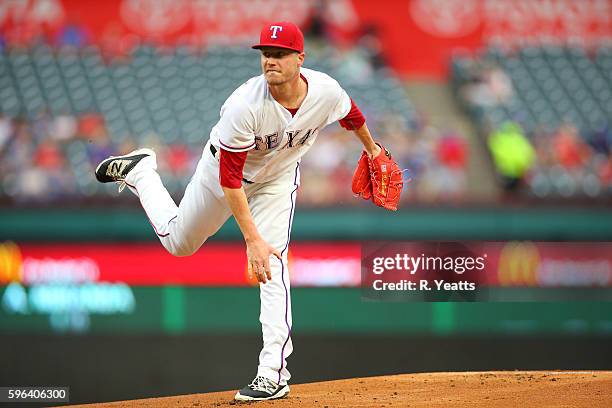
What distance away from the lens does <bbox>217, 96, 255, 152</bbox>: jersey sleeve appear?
15.1ft

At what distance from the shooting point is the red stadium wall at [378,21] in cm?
1705

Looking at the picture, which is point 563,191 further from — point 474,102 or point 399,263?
point 399,263

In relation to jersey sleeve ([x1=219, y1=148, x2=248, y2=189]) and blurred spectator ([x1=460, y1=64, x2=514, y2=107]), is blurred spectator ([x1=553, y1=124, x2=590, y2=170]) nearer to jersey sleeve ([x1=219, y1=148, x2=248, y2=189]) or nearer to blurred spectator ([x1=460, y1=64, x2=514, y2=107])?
blurred spectator ([x1=460, y1=64, x2=514, y2=107])

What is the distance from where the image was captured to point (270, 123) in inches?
186

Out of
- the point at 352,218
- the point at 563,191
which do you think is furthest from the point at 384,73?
the point at 352,218

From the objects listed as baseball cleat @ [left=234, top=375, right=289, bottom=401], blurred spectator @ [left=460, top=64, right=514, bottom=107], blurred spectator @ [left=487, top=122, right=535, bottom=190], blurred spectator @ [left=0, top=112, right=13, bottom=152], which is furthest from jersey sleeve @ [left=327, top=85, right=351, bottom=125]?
blurred spectator @ [left=460, top=64, right=514, bottom=107]

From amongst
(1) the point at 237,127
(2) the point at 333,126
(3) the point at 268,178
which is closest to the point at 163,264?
(2) the point at 333,126

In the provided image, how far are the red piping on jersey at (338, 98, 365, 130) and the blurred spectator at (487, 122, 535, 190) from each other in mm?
7099

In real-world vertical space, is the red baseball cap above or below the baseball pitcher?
above

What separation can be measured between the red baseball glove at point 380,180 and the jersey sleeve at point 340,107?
18.7 inches

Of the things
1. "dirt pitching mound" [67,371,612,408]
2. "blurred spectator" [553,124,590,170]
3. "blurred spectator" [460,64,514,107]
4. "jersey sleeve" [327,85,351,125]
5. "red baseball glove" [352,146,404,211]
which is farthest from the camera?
"blurred spectator" [460,64,514,107]

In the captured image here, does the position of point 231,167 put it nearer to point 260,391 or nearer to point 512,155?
point 260,391

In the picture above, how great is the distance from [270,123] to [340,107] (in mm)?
488

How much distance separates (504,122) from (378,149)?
331 inches
